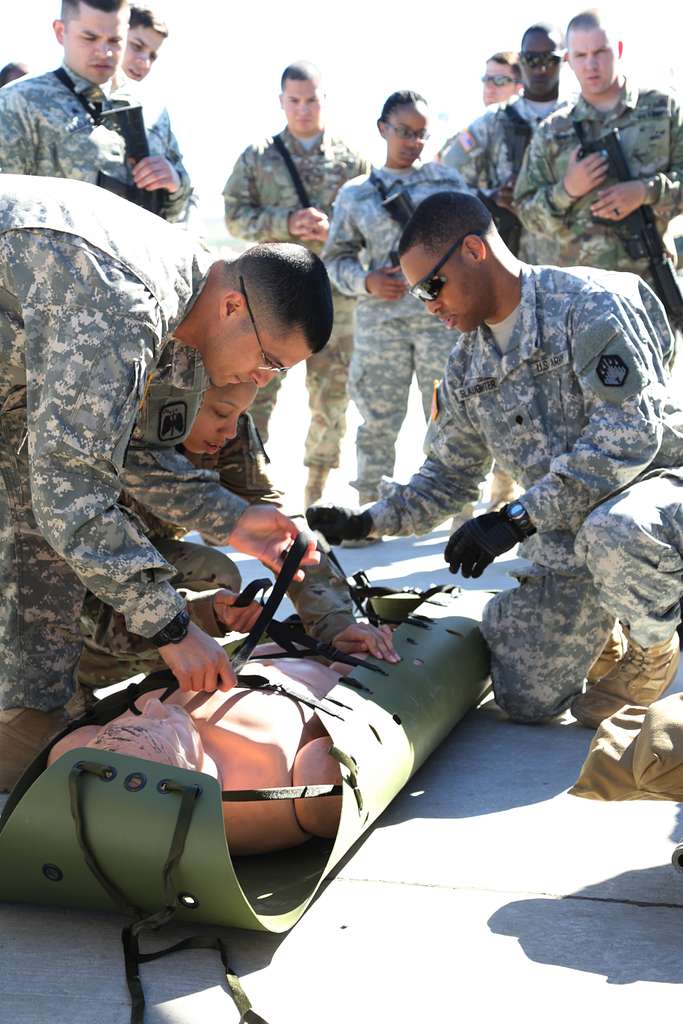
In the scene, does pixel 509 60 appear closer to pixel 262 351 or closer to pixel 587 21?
pixel 587 21

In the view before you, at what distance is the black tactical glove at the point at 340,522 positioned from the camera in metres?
3.87

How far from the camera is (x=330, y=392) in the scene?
6938mm

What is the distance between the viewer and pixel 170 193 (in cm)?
594

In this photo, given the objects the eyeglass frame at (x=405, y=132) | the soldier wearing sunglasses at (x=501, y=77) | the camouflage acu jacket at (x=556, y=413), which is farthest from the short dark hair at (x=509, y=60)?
the camouflage acu jacket at (x=556, y=413)

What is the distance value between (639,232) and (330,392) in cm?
192

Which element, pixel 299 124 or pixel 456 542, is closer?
pixel 456 542

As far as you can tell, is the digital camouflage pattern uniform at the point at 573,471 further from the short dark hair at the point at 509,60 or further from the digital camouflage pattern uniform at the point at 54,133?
the short dark hair at the point at 509,60

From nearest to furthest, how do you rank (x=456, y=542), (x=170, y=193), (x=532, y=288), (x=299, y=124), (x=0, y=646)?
(x=0, y=646), (x=456, y=542), (x=532, y=288), (x=170, y=193), (x=299, y=124)

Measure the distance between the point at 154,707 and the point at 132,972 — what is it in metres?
0.61

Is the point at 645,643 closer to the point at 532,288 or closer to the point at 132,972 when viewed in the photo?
the point at 532,288

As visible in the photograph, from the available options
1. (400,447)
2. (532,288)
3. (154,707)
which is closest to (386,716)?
(154,707)

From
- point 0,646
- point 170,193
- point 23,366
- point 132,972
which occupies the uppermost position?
point 170,193

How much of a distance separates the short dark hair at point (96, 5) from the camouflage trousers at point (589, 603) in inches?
129

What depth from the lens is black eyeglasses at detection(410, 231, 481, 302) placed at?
370 cm
